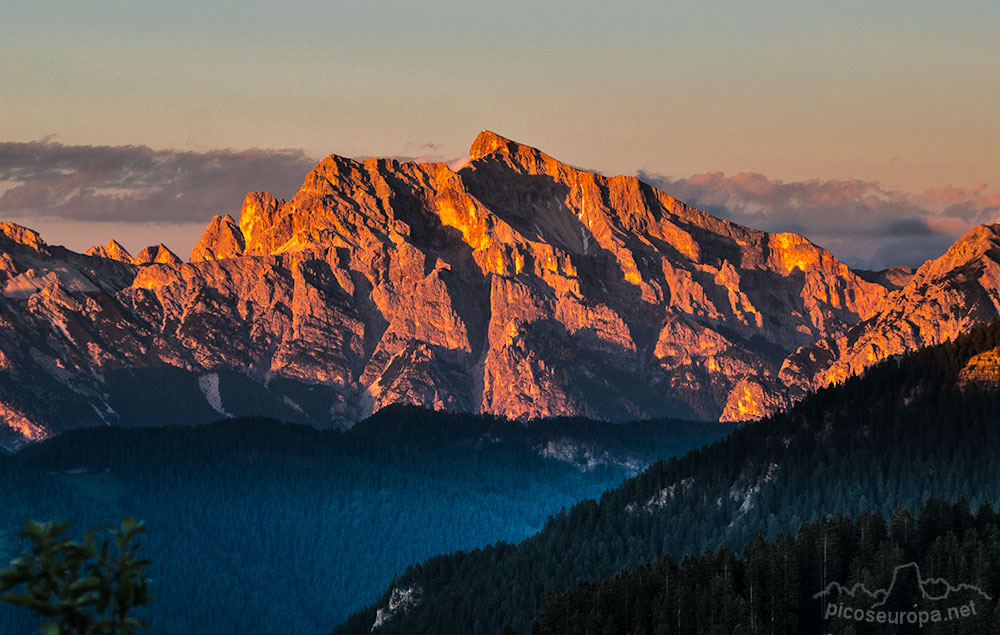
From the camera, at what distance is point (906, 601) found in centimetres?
18488

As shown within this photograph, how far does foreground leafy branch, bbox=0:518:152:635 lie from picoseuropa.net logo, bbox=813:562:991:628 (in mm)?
129666

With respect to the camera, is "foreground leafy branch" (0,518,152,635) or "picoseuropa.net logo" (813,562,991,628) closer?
"foreground leafy branch" (0,518,152,635)

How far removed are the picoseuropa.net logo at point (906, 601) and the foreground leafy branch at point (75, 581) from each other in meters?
130

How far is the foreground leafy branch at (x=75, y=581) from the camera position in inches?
1869

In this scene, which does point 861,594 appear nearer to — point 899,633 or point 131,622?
point 899,633

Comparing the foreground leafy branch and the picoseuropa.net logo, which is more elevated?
the picoseuropa.net logo

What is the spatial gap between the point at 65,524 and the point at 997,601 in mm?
136478

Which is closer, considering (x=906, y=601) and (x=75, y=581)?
(x=75, y=581)

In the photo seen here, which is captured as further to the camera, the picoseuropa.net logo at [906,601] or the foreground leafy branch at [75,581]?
the picoseuropa.net logo at [906,601]

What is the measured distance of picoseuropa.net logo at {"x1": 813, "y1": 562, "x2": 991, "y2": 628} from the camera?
17062 centimetres

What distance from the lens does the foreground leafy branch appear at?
47469 mm

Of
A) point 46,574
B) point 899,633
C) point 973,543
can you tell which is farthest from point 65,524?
point 973,543

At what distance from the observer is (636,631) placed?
7657 inches

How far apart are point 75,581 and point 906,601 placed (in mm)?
148563
